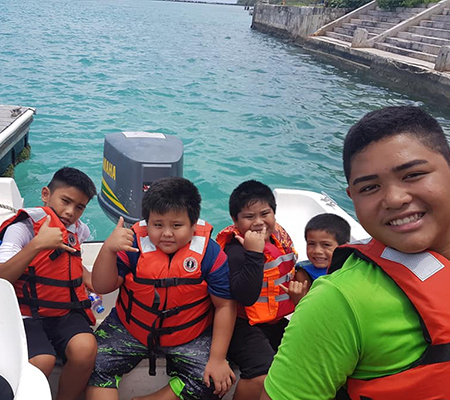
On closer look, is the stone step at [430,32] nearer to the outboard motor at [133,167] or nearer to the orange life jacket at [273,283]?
the outboard motor at [133,167]

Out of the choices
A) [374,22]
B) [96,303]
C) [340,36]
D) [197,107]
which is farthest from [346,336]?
[340,36]

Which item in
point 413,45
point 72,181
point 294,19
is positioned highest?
point 294,19

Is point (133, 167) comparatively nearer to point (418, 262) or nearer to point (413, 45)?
point (418, 262)

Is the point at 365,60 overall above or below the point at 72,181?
above

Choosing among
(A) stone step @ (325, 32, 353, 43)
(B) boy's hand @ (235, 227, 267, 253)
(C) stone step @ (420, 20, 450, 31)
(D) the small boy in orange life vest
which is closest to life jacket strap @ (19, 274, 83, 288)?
(B) boy's hand @ (235, 227, 267, 253)

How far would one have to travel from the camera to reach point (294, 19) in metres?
23.8

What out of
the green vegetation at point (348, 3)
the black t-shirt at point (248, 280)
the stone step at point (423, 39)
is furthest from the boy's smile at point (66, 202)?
the green vegetation at point (348, 3)

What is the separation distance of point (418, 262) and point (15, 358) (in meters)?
1.30

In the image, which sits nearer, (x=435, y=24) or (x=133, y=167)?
(x=133, y=167)

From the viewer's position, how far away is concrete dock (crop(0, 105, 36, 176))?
508cm

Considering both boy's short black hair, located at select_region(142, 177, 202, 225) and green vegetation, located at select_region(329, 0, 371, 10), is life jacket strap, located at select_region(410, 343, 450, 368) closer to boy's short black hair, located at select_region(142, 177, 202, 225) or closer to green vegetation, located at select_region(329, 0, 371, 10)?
boy's short black hair, located at select_region(142, 177, 202, 225)

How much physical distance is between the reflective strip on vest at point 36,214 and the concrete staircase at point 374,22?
59.9 feet

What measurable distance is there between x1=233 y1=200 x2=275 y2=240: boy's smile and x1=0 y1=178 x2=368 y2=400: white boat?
74 cm

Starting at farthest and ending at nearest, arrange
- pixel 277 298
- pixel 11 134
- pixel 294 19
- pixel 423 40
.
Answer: pixel 294 19
pixel 423 40
pixel 11 134
pixel 277 298
